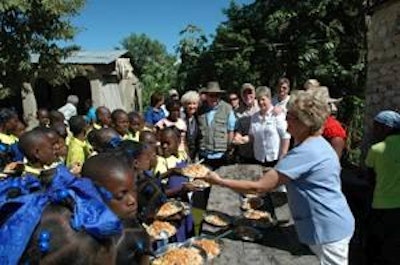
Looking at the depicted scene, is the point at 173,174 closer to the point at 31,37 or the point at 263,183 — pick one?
the point at 263,183

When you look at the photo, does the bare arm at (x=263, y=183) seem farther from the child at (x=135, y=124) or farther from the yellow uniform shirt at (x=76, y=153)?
the child at (x=135, y=124)

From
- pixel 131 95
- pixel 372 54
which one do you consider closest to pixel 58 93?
pixel 131 95

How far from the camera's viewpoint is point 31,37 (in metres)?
11.7

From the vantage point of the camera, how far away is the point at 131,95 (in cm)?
2273

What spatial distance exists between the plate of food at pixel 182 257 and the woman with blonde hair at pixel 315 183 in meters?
0.68

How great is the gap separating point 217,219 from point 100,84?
51.9ft

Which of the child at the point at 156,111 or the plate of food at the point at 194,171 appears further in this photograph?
the child at the point at 156,111

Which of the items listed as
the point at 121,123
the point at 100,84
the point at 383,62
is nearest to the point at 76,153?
the point at 121,123

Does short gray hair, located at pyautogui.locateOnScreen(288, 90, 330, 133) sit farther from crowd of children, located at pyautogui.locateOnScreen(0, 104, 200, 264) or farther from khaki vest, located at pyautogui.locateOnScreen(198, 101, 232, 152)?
khaki vest, located at pyautogui.locateOnScreen(198, 101, 232, 152)

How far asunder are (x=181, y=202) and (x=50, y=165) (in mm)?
1152

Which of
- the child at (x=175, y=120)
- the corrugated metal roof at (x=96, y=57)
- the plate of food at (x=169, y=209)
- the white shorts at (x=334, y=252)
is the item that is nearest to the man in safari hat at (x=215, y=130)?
the child at (x=175, y=120)

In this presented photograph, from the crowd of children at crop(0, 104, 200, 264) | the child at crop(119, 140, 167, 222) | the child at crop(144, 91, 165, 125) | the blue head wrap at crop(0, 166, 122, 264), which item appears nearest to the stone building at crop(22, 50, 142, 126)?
the child at crop(144, 91, 165, 125)

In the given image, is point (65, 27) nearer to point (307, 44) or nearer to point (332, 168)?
point (307, 44)

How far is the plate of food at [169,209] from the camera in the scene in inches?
165
